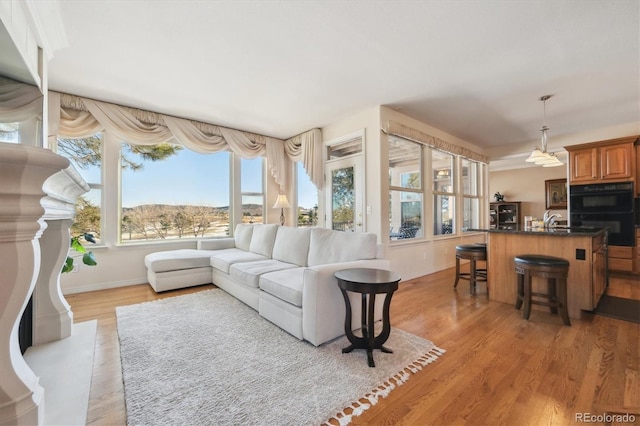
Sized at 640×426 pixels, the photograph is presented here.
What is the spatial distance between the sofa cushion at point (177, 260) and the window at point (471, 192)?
519 cm

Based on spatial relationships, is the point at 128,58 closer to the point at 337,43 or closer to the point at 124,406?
the point at 337,43

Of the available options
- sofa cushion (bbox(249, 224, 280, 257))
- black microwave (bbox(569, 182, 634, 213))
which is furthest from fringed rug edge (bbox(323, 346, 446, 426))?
black microwave (bbox(569, 182, 634, 213))

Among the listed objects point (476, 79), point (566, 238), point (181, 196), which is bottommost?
point (566, 238)

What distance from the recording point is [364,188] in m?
4.09

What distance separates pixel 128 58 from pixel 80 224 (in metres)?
2.46

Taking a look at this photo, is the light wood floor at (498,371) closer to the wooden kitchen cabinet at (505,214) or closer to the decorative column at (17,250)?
the decorative column at (17,250)

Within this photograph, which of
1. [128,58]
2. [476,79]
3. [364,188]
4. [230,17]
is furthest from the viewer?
[364,188]

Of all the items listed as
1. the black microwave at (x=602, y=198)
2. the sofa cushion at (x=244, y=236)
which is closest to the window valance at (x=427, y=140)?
the black microwave at (x=602, y=198)

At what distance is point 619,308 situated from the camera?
2.88m

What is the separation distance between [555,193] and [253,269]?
9.20 meters

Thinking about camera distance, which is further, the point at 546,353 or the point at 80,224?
the point at 80,224

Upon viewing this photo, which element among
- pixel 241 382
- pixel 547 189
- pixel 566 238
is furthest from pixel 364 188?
pixel 547 189

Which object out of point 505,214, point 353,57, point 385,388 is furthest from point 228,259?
point 505,214

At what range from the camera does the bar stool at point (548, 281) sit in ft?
8.14
